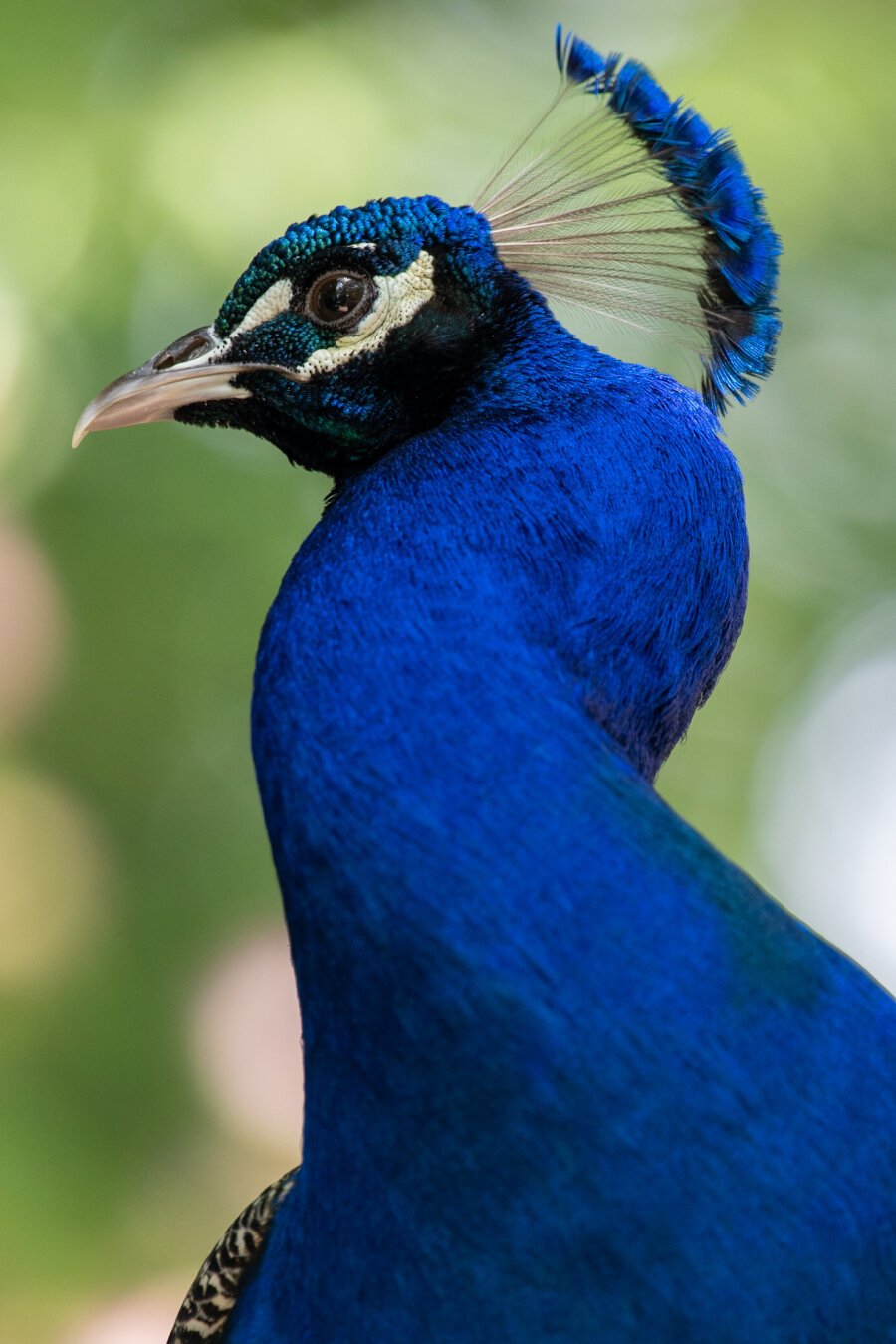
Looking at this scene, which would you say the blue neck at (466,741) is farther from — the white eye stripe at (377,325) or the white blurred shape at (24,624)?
the white blurred shape at (24,624)

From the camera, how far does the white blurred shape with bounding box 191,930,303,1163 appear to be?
10.0 ft

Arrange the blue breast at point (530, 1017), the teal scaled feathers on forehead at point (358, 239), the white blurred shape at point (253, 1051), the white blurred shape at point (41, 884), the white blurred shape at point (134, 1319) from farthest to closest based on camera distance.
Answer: the white blurred shape at point (41, 884)
the white blurred shape at point (253, 1051)
the white blurred shape at point (134, 1319)
the teal scaled feathers on forehead at point (358, 239)
the blue breast at point (530, 1017)

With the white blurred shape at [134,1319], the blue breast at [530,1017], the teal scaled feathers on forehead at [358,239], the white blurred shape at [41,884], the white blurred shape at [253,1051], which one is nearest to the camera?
the blue breast at [530,1017]

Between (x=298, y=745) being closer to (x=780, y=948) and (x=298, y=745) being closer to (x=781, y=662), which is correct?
(x=780, y=948)

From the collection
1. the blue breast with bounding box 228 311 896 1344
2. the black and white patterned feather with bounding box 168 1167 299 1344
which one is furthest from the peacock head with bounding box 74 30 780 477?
the black and white patterned feather with bounding box 168 1167 299 1344

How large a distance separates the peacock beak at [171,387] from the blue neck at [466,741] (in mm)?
190

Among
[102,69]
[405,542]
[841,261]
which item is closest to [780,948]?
[405,542]

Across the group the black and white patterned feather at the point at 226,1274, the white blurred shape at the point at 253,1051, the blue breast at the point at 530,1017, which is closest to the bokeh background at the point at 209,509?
the white blurred shape at the point at 253,1051

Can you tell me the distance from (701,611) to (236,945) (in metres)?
2.37

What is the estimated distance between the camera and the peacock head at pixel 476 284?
119 centimetres

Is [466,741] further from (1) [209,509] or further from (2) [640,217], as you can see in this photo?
(1) [209,509]

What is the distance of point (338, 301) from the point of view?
3.90 ft

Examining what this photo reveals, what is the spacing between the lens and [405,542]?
1015mm

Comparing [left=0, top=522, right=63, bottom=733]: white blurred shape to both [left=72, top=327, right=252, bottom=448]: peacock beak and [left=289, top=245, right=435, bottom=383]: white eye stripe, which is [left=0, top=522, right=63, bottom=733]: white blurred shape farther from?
[left=289, top=245, right=435, bottom=383]: white eye stripe
